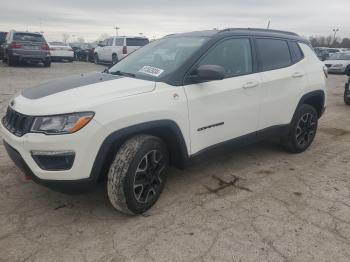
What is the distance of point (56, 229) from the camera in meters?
2.95

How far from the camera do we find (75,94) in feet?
9.60

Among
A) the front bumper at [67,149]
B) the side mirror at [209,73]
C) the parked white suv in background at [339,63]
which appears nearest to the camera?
the front bumper at [67,149]

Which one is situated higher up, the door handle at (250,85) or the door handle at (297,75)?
the door handle at (297,75)

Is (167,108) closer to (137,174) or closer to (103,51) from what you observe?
(137,174)

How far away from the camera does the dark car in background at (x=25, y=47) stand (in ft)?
52.3

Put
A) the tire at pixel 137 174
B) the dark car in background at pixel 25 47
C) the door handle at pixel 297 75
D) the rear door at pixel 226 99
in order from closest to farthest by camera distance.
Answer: the tire at pixel 137 174, the rear door at pixel 226 99, the door handle at pixel 297 75, the dark car in background at pixel 25 47

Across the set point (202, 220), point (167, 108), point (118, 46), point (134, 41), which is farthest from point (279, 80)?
point (118, 46)

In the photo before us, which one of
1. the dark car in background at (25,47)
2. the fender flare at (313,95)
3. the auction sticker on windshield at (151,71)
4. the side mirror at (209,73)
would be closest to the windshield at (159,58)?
the auction sticker on windshield at (151,71)

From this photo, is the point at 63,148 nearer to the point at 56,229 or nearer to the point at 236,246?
the point at 56,229

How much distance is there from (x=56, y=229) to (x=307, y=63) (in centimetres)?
392

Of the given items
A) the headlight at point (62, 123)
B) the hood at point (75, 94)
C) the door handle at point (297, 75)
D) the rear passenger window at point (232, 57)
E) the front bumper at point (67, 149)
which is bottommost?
the front bumper at point (67, 149)

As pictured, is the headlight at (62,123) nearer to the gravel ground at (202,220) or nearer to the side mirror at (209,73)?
the gravel ground at (202,220)

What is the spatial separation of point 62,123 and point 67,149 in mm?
213

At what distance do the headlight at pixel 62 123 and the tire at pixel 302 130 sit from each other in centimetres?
309
